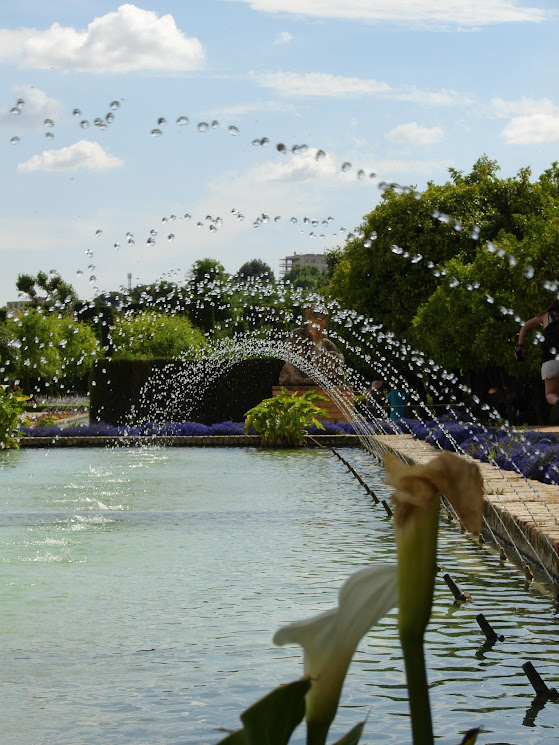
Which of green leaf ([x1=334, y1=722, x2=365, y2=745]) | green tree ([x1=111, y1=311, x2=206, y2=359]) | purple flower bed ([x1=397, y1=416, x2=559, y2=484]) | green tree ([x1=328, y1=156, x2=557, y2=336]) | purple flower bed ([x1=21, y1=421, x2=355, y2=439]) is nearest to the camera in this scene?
green leaf ([x1=334, y1=722, x2=365, y2=745])

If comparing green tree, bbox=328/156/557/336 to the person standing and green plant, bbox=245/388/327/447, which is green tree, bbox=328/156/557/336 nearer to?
green plant, bbox=245/388/327/447

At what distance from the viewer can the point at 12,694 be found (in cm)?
421

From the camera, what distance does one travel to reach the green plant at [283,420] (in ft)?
65.4

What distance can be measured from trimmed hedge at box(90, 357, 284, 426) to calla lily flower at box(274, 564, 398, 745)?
2671 cm

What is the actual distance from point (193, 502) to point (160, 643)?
6.13 m

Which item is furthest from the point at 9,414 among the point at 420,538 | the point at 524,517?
the point at 420,538

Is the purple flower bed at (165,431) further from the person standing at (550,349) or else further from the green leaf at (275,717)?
the green leaf at (275,717)

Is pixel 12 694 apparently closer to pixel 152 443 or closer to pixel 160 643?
pixel 160 643

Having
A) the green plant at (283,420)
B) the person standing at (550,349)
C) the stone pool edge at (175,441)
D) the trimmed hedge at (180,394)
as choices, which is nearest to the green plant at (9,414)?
the stone pool edge at (175,441)

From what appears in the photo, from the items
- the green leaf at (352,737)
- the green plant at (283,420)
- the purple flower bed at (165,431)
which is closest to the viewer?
the green leaf at (352,737)

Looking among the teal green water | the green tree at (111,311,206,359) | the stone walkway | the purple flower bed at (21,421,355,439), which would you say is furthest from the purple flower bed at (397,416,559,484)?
the green tree at (111,311,206,359)

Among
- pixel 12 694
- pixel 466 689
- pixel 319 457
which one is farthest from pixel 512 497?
pixel 319 457

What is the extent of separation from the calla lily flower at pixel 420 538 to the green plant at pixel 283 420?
1902 cm

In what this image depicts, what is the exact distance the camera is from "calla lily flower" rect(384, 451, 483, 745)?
781 millimetres
